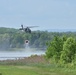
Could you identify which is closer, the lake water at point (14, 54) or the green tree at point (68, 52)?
the green tree at point (68, 52)

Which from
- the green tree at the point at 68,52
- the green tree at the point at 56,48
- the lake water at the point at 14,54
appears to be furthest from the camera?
the lake water at the point at 14,54

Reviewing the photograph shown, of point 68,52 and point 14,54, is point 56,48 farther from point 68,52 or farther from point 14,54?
point 14,54

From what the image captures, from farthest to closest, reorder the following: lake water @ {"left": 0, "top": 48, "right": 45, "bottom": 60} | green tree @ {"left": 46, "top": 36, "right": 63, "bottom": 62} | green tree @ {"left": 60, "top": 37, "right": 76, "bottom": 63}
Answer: lake water @ {"left": 0, "top": 48, "right": 45, "bottom": 60}
green tree @ {"left": 46, "top": 36, "right": 63, "bottom": 62}
green tree @ {"left": 60, "top": 37, "right": 76, "bottom": 63}

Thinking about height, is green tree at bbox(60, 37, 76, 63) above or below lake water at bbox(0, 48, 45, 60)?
above

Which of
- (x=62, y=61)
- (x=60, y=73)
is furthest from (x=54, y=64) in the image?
(x=60, y=73)

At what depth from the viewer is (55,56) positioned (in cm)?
7881

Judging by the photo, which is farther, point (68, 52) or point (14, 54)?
point (14, 54)

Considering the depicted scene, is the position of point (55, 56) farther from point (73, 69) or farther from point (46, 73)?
point (46, 73)

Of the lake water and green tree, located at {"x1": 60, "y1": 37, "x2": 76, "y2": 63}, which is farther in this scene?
the lake water

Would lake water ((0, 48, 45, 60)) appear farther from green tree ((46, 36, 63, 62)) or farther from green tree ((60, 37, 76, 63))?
green tree ((60, 37, 76, 63))

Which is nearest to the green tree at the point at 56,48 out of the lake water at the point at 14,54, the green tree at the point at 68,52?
the green tree at the point at 68,52

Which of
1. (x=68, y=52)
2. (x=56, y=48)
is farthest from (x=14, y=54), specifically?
(x=68, y=52)

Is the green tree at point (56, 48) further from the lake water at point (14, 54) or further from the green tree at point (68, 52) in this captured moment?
the lake water at point (14, 54)

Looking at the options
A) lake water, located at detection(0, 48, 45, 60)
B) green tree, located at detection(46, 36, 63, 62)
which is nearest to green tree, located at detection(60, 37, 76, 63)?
green tree, located at detection(46, 36, 63, 62)
